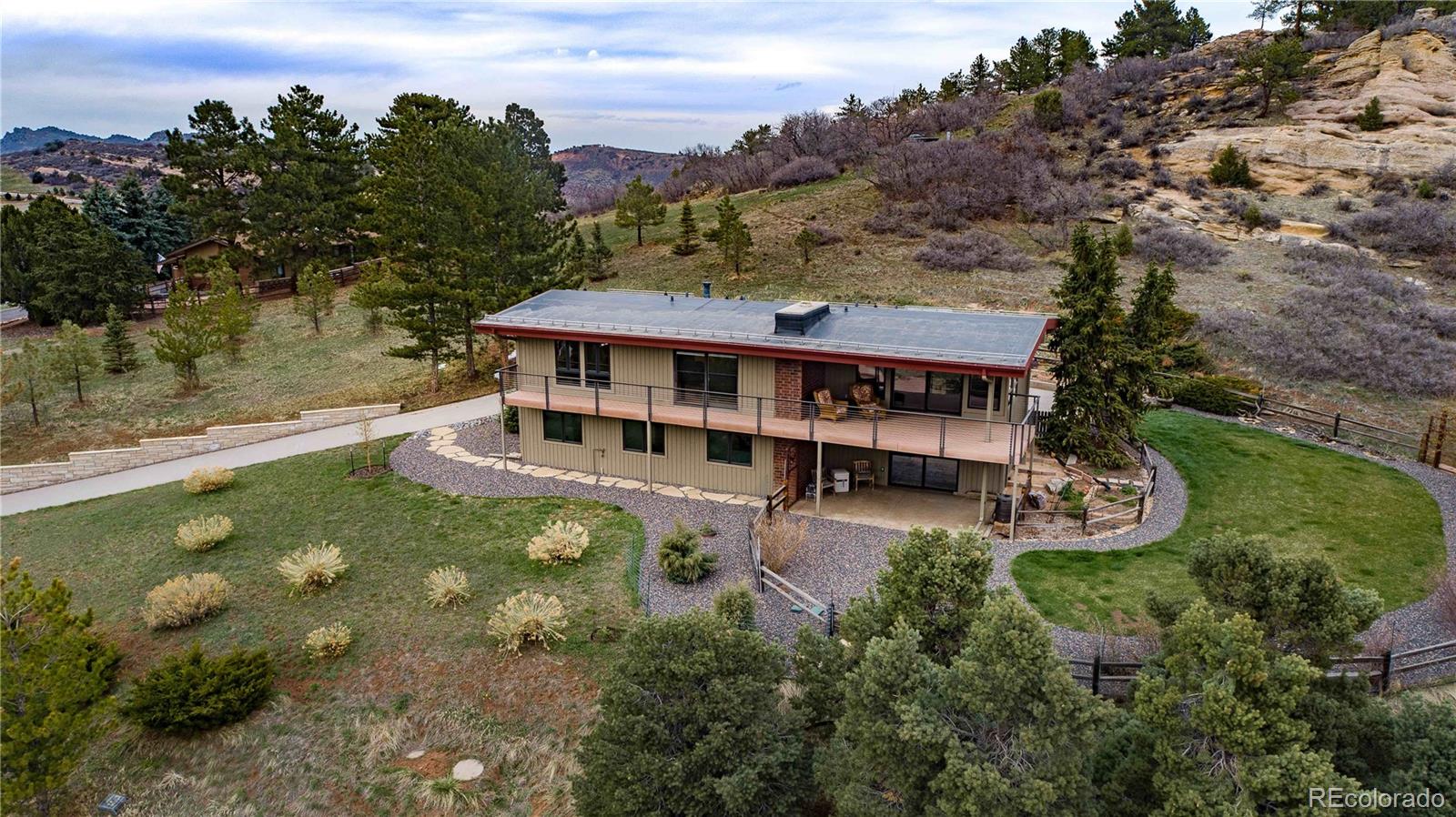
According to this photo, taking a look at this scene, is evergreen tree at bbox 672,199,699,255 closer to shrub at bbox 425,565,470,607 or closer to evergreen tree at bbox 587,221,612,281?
evergreen tree at bbox 587,221,612,281

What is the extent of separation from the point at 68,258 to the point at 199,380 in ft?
55.2

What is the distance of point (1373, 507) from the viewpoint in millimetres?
17500

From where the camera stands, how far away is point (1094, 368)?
19.9 meters

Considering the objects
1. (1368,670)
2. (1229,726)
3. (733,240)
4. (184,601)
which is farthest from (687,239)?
(1229,726)

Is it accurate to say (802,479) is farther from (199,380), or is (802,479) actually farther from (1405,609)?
(199,380)

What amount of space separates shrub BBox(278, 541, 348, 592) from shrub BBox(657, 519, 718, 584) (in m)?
6.28

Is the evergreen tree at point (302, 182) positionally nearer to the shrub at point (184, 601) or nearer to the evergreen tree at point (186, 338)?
the evergreen tree at point (186, 338)

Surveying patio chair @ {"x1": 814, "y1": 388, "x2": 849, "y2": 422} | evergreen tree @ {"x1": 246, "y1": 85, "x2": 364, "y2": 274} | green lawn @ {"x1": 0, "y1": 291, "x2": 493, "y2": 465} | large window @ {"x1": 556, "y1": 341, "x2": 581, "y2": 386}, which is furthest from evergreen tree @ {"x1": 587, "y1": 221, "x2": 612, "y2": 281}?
patio chair @ {"x1": 814, "y1": 388, "x2": 849, "y2": 422}

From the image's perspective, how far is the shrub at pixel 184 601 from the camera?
46.1ft

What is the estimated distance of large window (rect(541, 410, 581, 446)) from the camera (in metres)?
20.7

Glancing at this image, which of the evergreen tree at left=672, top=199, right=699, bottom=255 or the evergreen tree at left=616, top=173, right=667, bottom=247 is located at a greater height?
the evergreen tree at left=616, top=173, right=667, bottom=247

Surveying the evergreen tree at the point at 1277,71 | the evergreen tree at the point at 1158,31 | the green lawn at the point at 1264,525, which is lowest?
the green lawn at the point at 1264,525

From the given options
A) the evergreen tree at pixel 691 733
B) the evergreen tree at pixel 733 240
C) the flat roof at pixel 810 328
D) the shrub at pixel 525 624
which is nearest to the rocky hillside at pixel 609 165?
the evergreen tree at pixel 733 240

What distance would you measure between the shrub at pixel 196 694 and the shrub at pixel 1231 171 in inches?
1914
